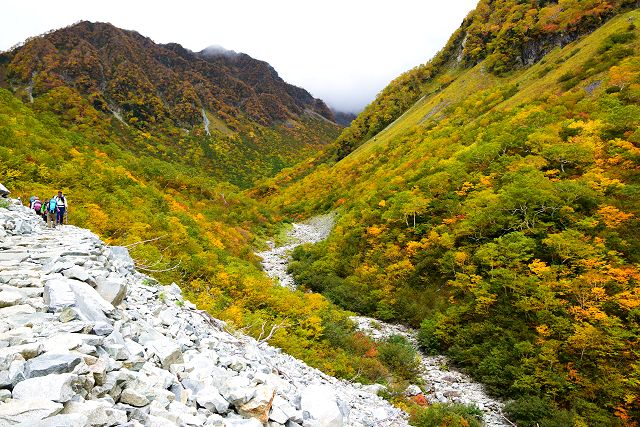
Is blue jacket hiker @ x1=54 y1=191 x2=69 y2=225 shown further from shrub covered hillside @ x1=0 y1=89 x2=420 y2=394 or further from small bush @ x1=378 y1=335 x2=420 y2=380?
small bush @ x1=378 y1=335 x2=420 y2=380

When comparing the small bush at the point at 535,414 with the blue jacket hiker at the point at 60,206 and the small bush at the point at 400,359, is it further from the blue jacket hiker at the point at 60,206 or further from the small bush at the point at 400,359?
the blue jacket hiker at the point at 60,206

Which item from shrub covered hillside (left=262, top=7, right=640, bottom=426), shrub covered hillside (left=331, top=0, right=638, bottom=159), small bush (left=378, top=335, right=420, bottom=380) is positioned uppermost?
shrub covered hillside (left=331, top=0, right=638, bottom=159)

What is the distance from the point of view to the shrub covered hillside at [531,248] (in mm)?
14844

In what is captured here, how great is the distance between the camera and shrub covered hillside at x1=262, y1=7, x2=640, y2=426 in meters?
14.8

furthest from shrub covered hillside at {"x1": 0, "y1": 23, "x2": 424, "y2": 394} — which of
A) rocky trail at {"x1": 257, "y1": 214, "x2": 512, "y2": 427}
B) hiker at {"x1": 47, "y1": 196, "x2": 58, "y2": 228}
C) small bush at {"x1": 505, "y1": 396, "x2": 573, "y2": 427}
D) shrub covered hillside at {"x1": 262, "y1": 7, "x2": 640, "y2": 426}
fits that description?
shrub covered hillside at {"x1": 262, "y1": 7, "x2": 640, "y2": 426}

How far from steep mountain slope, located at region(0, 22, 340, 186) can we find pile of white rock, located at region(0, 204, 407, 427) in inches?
4712

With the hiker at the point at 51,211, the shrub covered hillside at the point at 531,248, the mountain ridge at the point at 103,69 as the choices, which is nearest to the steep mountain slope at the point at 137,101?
the mountain ridge at the point at 103,69

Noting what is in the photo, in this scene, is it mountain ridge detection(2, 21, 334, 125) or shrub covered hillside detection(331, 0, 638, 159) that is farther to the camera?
mountain ridge detection(2, 21, 334, 125)

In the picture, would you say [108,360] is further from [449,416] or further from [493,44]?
[493,44]

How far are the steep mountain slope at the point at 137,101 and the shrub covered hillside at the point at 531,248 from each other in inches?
4014

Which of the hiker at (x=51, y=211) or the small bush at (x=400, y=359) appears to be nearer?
the hiker at (x=51, y=211)

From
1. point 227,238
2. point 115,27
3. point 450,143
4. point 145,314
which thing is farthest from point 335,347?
point 115,27

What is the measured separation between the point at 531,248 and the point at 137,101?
167147 millimetres

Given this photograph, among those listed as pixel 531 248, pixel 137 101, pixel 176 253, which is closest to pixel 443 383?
pixel 531 248
